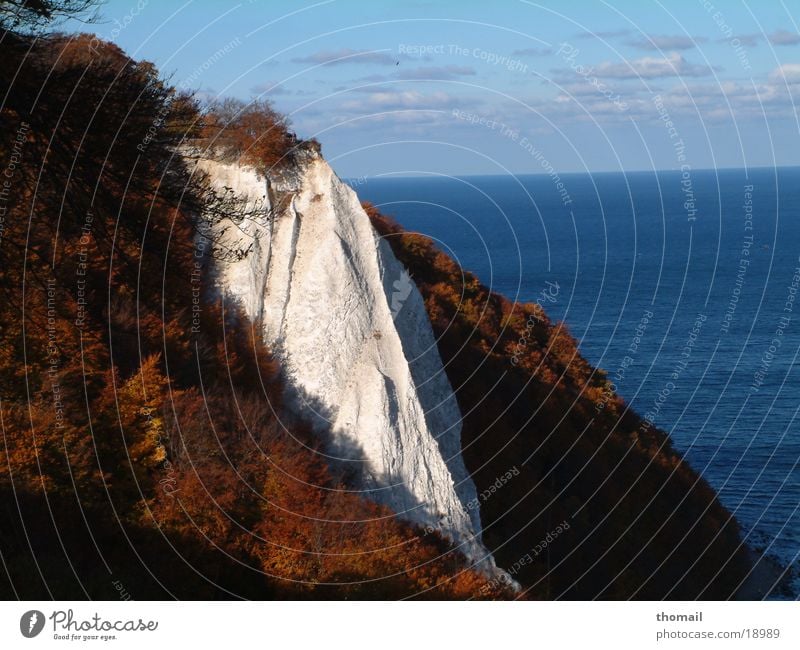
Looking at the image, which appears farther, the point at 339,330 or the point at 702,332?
the point at 702,332

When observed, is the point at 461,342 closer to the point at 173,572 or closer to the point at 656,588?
the point at 656,588
